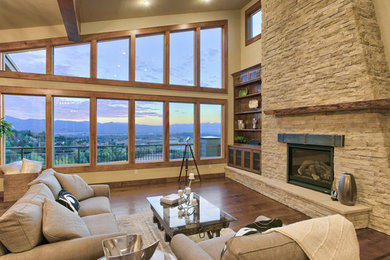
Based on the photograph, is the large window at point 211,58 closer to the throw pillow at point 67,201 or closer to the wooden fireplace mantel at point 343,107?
the wooden fireplace mantel at point 343,107

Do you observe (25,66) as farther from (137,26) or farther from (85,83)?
(137,26)

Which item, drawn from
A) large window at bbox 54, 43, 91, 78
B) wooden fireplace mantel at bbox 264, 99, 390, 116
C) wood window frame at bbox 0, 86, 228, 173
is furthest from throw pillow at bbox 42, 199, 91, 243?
large window at bbox 54, 43, 91, 78

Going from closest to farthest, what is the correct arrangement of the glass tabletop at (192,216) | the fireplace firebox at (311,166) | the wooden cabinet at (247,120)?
the glass tabletop at (192,216), the fireplace firebox at (311,166), the wooden cabinet at (247,120)

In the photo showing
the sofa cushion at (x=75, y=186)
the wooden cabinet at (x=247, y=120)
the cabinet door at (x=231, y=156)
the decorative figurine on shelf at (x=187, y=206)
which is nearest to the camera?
the decorative figurine on shelf at (x=187, y=206)

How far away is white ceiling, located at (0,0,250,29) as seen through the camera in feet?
14.1

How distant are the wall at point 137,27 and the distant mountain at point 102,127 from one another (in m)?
0.75

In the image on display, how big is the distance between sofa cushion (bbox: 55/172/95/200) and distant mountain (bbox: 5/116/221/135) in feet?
8.45

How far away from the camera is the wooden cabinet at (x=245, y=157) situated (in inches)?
221

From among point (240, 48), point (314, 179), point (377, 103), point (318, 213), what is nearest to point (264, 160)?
point (314, 179)

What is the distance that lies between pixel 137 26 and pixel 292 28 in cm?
386

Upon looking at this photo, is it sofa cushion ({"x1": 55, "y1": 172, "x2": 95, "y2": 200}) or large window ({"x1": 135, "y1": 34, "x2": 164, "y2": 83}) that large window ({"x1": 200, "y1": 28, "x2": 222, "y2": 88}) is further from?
sofa cushion ({"x1": 55, "y1": 172, "x2": 95, "y2": 200})

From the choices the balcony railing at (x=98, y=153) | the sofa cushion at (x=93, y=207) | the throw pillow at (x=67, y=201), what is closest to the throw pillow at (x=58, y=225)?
the throw pillow at (x=67, y=201)

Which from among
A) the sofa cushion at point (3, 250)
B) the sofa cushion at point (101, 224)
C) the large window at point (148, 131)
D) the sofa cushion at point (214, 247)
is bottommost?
the sofa cushion at point (214, 247)

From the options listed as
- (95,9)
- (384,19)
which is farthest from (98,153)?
(384,19)
